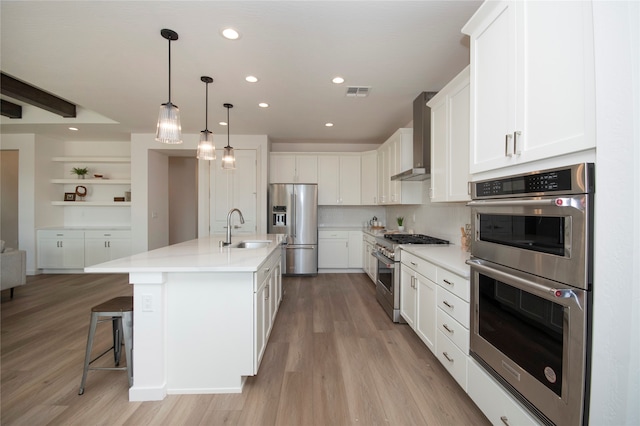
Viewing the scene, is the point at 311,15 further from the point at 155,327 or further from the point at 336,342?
the point at 336,342

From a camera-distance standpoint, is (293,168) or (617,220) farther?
(293,168)

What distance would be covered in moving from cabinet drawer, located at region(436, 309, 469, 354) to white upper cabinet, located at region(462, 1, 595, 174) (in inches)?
40.0

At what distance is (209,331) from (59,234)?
17.3 ft

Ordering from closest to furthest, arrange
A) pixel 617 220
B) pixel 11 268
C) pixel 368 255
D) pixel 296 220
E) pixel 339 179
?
pixel 617 220
pixel 11 268
pixel 368 255
pixel 296 220
pixel 339 179

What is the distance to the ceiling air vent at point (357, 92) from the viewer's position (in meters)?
3.10

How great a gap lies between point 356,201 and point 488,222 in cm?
399

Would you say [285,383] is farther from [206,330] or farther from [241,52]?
[241,52]

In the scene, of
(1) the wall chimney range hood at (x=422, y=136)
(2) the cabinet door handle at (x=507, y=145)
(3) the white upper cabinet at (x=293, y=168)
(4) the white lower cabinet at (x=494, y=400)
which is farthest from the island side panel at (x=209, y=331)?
(3) the white upper cabinet at (x=293, y=168)

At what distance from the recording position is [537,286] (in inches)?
45.1

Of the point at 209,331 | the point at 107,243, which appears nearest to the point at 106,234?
the point at 107,243

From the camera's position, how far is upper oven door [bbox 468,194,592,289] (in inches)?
38.9

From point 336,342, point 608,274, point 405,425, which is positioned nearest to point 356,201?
point 336,342

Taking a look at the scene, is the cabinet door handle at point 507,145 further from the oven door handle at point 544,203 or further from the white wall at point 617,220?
the white wall at point 617,220

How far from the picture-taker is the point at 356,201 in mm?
5500
